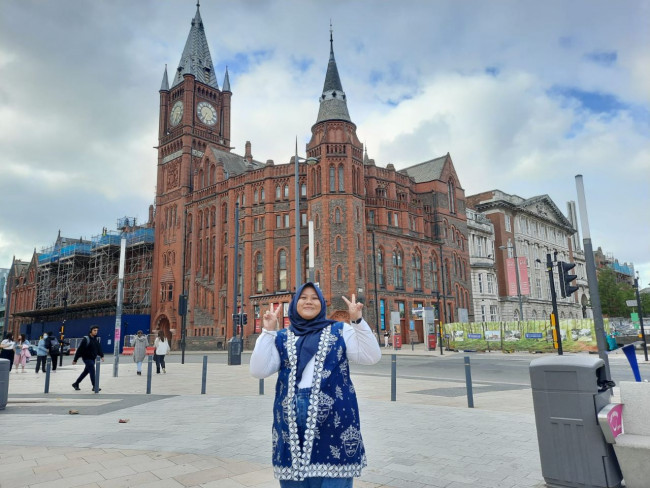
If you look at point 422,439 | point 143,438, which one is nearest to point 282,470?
point 422,439

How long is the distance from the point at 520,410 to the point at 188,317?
44.7 metres

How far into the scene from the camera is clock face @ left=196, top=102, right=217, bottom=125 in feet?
189

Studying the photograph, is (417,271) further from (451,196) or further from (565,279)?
(565,279)

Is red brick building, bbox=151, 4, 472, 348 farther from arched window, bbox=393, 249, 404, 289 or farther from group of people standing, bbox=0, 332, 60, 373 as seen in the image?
group of people standing, bbox=0, 332, 60, 373

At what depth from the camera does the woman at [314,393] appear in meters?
2.80

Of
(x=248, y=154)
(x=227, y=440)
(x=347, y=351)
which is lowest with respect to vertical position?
(x=227, y=440)

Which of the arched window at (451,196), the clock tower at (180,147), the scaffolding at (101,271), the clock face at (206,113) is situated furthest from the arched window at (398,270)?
the clock face at (206,113)

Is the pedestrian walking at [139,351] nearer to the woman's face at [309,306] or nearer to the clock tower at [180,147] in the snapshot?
the woman's face at [309,306]

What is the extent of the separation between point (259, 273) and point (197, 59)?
32550 millimetres

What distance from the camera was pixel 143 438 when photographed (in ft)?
21.8

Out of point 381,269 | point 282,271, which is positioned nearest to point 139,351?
point 282,271

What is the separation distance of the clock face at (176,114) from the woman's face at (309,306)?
58731 mm

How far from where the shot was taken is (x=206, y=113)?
2306 inches

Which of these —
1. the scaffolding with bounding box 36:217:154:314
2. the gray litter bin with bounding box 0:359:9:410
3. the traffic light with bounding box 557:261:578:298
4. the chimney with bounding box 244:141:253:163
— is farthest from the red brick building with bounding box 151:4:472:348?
the gray litter bin with bounding box 0:359:9:410
